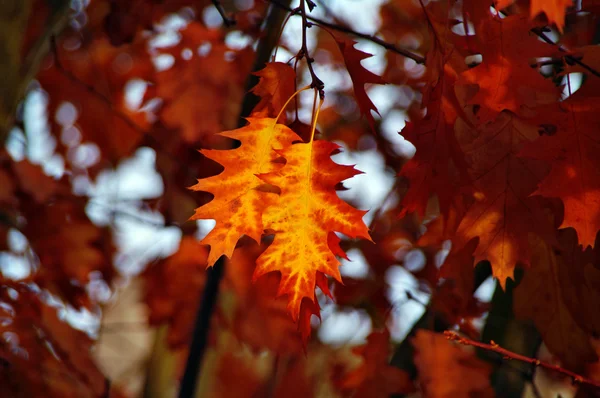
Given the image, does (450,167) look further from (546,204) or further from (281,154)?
(281,154)

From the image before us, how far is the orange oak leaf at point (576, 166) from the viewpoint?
1.39 meters

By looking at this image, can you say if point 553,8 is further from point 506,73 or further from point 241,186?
point 241,186

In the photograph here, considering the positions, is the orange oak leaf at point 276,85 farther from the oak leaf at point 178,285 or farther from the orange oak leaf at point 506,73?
the oak leaf at point 178,285

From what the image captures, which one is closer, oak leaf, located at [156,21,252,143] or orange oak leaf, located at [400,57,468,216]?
orange oak leaf, located at [400,57,468,216]

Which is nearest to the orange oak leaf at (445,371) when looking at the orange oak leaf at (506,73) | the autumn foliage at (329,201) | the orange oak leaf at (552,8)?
the autumn foliage at (329,201)

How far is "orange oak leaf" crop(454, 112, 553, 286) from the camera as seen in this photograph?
1494 millimetres

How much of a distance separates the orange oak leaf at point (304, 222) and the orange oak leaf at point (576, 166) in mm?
453

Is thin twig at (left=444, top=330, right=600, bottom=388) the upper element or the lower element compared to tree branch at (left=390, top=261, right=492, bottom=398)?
upper

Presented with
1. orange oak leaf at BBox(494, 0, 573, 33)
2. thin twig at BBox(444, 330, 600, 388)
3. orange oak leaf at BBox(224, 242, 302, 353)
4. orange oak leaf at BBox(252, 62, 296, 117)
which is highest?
orange oak leaf at BBox(494, 0, 573, 33)

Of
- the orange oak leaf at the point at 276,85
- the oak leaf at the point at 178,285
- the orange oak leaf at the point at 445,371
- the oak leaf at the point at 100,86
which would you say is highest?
the orange oak leaf at the point at 276,85

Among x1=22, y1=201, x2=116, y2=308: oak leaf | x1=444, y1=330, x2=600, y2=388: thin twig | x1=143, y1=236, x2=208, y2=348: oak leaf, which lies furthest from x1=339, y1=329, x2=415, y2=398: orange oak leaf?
x1=22, y1=201, x2=116, y2=308: oak leaf

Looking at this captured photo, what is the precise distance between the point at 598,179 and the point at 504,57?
1.16 feet

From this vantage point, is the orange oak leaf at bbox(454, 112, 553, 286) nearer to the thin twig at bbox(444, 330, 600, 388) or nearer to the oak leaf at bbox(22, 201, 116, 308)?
the thin twig at bbox(444, 330, 600, 388)

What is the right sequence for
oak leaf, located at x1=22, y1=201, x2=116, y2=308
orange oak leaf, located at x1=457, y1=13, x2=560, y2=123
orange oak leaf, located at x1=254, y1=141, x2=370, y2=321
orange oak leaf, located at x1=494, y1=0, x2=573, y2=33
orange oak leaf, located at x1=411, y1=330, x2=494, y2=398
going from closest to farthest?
orange oak leaf, located at x1=494, y1=0, x2=573, y2=33 → orange oak leaf, located at x1=254, y1=141, x2=370, y2=321 → orange oak leaf, located at x1=457, y1=13, x2=560, y2=123 → orange oak leaf, located at x1=411, y1=330, x2=494, y2=398 → oak leaf, located at x1=22, y1=201, x2=116, y2=308
